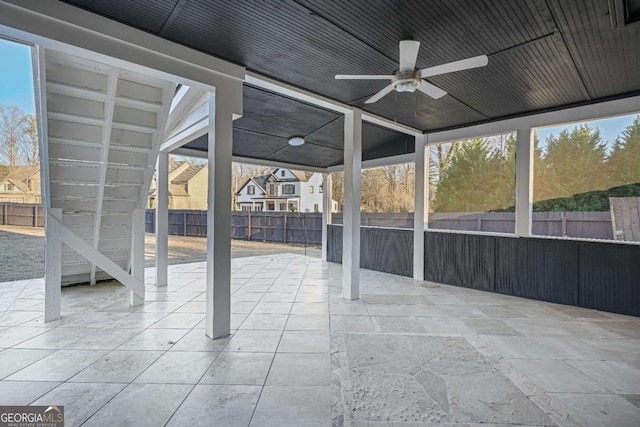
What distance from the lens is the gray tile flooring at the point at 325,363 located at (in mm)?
1985

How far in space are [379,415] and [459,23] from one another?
3.01m

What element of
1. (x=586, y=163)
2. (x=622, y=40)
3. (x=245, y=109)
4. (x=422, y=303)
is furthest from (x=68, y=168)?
(x=586, y=163)

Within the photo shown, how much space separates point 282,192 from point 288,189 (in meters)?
0.56

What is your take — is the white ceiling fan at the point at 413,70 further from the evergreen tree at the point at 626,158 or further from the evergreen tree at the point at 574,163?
the evergreen tree at the point at 626,158

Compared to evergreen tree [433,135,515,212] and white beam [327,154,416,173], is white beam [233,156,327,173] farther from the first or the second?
evergreen tree [433,135,515,212]

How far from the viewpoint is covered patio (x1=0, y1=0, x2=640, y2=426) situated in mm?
2170

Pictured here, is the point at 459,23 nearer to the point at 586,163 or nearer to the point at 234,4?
the point at 234,4

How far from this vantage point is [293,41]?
2.80 metres

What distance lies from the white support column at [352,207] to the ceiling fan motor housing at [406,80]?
1559mm

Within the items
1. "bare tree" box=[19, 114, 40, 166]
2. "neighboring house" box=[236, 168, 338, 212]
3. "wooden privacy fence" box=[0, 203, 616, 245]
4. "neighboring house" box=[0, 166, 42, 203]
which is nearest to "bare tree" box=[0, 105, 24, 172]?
"bare tree" box=[19, 114, 40, 166]

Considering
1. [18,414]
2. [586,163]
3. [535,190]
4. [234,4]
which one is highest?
[234,4]

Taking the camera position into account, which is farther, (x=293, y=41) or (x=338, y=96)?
(x=338, y=96)

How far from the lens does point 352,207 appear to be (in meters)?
4.60

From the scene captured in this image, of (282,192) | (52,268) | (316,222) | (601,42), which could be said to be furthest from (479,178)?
(282,192)
